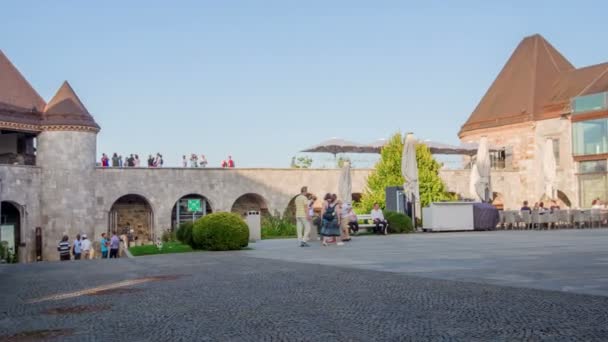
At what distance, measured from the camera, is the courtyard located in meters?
5.74

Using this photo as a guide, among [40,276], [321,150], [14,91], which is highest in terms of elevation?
[14,91]

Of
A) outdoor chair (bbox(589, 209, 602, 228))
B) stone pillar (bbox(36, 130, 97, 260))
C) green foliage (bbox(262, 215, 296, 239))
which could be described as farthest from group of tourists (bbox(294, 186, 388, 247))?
stone pillar (bbox(36, 130, 97, 260))

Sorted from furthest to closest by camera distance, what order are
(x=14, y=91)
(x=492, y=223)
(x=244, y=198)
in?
1. (x=244, y=198)
2. (x=14, y=91)
3. (x=492, y=223)

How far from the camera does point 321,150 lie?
40562 millimetres

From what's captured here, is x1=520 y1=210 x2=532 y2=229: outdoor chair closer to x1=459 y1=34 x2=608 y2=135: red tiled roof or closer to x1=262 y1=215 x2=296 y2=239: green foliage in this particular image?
x1=262 y1=215 x2=296 y2=239: green foliage

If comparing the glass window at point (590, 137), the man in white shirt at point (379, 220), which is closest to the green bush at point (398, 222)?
the man in white shirt at point (379, 220)

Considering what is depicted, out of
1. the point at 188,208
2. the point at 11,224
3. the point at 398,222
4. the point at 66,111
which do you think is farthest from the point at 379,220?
the point at 11,224

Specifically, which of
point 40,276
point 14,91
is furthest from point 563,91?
point 40,276

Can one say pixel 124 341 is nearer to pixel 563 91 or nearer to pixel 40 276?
pixel 40 276

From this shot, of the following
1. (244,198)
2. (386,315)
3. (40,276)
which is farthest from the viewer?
(244,198)

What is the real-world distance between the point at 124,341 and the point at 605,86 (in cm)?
4208

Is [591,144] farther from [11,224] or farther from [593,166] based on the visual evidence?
[11,224]

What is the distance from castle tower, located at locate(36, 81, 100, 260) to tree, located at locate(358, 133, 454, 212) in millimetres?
13845

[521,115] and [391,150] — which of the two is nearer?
[391,150]
